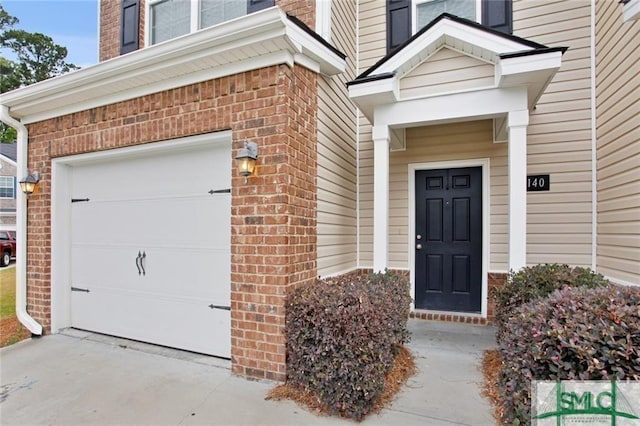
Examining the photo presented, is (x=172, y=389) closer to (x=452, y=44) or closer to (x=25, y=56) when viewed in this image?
(x=452, y=44)

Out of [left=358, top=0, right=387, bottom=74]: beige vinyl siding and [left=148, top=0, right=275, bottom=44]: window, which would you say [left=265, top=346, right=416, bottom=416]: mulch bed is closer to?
[left=358, top=0, right=387, bottom=74]: beige vinyl siding

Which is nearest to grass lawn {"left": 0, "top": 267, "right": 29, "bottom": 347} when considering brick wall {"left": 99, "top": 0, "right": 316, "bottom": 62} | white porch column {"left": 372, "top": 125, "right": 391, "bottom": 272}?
brick wall {"left": 99, "top": 0, "right": 316, "bottom": 62}

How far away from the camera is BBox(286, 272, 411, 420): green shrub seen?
2406 mm

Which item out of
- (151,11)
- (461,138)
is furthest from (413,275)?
(151,11)

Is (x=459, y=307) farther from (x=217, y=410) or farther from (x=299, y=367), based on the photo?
(x=217, y=410)

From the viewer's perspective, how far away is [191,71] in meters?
3.31

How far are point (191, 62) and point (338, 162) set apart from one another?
1.97 metres

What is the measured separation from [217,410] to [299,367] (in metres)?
0.68

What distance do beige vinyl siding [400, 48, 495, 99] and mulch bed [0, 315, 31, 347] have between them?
5.51m

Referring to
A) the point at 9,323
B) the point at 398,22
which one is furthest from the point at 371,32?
the point at 9,323

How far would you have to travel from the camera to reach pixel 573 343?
172 centimetres

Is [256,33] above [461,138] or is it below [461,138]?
above

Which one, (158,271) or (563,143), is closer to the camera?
(158,271)

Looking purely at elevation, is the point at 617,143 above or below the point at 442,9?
below
